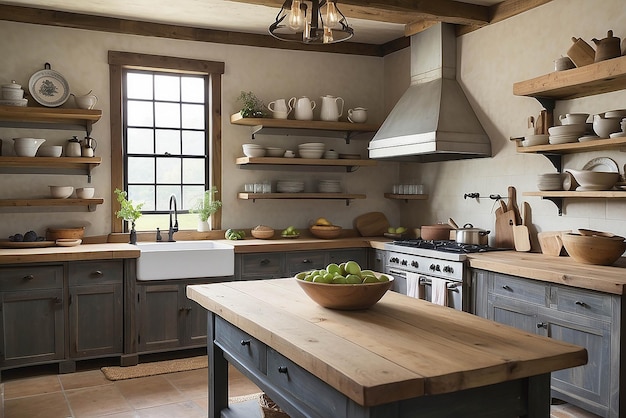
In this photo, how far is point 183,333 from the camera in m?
5.06

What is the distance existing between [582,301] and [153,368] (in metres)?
3.19

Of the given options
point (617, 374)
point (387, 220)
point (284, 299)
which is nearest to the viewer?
point (284, 299)

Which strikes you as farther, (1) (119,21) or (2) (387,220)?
(2) (387,220)

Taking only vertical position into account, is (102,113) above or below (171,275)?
above

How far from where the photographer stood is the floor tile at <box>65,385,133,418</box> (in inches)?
155

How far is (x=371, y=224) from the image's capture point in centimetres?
648

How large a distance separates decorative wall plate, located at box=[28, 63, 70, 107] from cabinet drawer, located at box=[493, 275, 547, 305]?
3825mm

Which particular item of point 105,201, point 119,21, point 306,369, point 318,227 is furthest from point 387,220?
point 306,369

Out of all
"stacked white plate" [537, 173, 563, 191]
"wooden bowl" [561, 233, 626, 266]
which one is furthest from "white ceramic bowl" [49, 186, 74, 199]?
"wooden bowl" [561, 233, 626, 266]

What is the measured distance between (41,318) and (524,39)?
4.37 m

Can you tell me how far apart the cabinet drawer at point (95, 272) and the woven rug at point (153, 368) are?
693mm

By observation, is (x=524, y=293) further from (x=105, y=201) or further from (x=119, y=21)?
(x=119, y=21)

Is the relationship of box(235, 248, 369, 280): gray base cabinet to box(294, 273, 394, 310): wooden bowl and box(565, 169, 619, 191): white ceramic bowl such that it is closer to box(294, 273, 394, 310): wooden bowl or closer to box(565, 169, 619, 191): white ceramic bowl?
box(565, 169, 619, 191): white ceramic bowl

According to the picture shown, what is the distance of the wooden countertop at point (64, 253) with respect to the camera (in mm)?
4473
